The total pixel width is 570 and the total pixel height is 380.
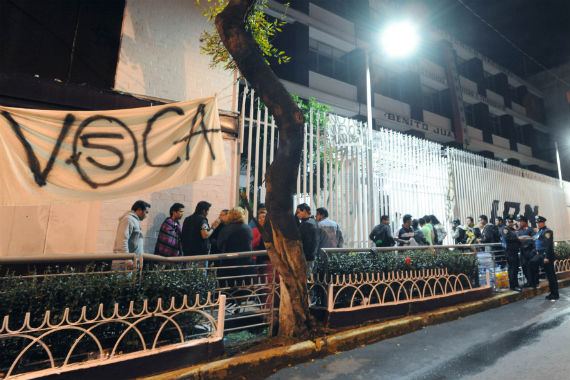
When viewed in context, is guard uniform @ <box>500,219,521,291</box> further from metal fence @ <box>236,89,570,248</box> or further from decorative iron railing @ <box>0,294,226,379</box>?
decorative iron railing @ <box>0,294,226,379</box>

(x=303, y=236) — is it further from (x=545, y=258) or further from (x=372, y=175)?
(x=545, y=258)

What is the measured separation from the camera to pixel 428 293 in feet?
17.6

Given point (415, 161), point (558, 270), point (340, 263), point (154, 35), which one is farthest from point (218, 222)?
point (558, 270)

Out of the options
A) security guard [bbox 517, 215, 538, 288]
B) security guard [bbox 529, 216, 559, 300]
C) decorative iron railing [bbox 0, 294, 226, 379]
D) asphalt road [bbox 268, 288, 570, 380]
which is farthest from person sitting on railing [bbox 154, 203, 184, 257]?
security guard [bbox 517, 215, 538, 288]

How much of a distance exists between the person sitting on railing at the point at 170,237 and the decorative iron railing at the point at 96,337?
2035mm

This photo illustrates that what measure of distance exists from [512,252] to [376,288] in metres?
4.96

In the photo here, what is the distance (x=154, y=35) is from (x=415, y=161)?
27.4 feet

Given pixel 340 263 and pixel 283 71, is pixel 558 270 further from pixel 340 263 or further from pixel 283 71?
pixel 283 71

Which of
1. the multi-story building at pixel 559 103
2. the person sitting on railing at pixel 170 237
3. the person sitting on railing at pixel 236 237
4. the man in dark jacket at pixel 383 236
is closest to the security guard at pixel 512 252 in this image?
the man in dark jacket at pixel 383 236

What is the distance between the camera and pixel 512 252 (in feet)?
24.3

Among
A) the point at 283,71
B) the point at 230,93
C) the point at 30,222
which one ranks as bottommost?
the point at 30,222

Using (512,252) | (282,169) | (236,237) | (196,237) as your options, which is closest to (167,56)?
(196,237)

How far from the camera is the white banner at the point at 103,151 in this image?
125 inches

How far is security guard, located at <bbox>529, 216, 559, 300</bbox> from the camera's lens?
663 centimetres
